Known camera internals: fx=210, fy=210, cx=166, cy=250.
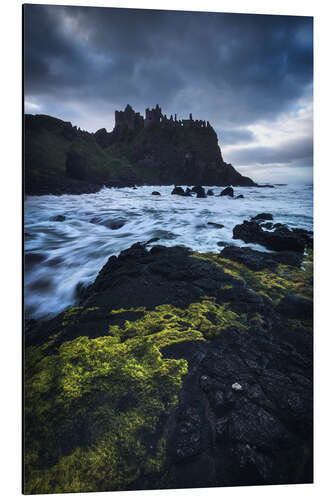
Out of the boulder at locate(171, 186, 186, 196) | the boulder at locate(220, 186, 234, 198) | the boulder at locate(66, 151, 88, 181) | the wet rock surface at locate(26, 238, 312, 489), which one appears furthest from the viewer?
the boulder at locate(171, 186, 186, 196)

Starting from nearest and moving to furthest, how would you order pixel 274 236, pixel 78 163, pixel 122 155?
pixel 274 236, pixel 78 163, pixel 122 155

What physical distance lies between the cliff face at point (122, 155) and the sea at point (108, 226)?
1.08 feet

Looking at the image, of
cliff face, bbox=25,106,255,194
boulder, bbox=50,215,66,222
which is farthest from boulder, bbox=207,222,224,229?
boulder, bbox=50,215,66,222

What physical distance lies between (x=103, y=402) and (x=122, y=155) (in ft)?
25.3

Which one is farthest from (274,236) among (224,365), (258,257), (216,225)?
(224,365)

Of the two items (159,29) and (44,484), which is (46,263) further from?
(159,29)

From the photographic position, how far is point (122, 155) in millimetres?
7645

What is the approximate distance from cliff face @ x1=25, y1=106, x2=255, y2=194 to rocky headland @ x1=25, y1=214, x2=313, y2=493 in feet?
5.38

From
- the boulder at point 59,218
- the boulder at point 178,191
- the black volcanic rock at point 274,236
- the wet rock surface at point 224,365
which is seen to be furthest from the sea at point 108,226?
the boulder at point 178,191

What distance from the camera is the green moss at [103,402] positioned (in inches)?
54.9

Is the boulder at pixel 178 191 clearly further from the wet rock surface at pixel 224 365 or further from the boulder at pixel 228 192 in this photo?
the wet rock surface at pixel 224 365

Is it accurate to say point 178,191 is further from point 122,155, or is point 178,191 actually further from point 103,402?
point 103,402

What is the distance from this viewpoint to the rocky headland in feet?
4.50

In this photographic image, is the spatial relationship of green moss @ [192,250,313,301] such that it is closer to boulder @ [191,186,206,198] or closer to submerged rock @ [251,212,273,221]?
submerged rock @ [251,212,273,221]
